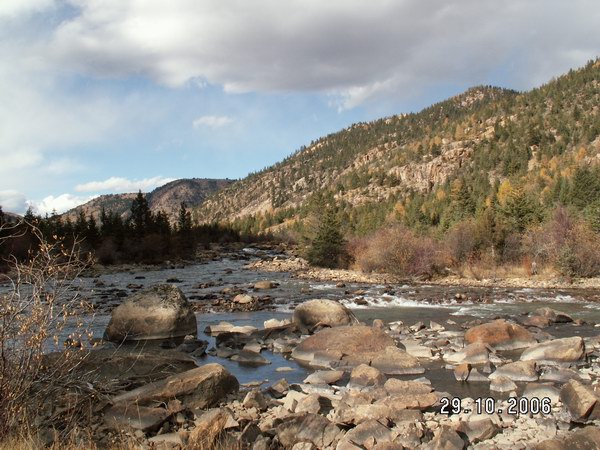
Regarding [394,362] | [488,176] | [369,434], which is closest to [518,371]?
[394,362]

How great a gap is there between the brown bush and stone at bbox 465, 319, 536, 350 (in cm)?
2319

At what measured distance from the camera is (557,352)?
12.9m

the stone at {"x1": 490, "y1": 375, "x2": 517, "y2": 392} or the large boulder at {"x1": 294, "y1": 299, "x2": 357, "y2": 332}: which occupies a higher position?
the large boulder at {"x1": 294, "y1": 299, "x2": 357, "y2": 332}

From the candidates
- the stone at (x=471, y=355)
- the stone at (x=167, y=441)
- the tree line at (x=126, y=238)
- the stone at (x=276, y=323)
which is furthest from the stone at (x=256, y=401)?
the tree line at (x=126, y=238)

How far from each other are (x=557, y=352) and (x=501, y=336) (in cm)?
191

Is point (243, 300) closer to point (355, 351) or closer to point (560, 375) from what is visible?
point (355, 351)

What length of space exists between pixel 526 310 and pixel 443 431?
57.0 feet

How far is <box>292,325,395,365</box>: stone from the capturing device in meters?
13.9

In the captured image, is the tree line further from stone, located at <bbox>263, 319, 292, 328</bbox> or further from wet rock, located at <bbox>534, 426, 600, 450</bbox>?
wet rock, located at <bbox>534, 426, 600, 450</bbox>

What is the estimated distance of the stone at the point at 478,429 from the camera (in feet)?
26.6

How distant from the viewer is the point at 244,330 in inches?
721

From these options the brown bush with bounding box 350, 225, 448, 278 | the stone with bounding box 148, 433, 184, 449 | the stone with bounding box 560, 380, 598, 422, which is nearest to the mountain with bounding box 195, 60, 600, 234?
the brown bush with bounding box 350, 225, 448, 278

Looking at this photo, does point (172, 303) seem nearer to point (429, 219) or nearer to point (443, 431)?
point (443, 431)

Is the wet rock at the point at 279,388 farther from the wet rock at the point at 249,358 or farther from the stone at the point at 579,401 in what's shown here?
the stone at the point at 579,401
